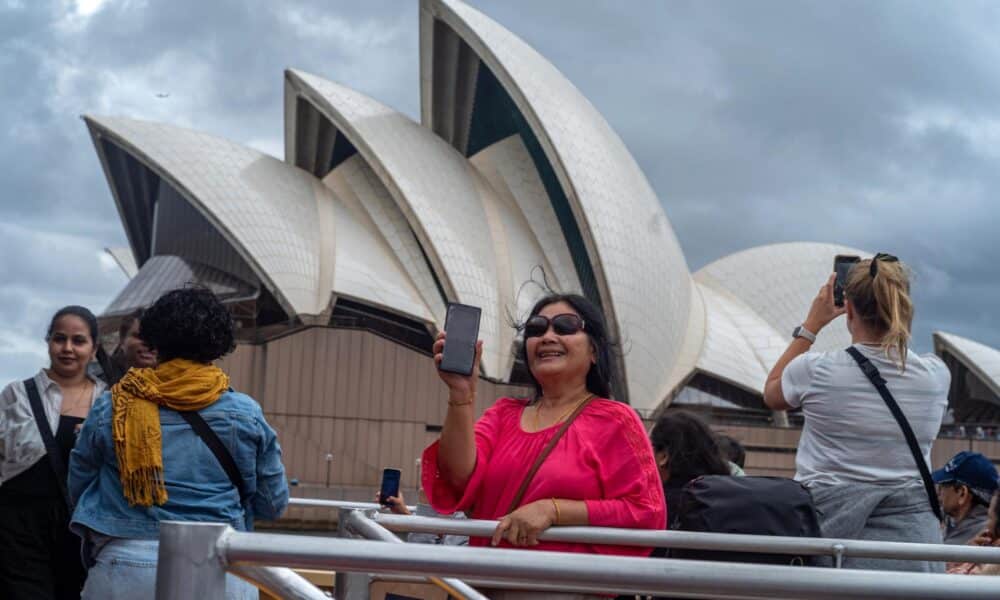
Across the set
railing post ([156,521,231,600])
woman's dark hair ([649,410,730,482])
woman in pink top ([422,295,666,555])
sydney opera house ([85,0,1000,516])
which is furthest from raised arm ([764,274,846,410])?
sydney opera house ([85,0,1000,516])

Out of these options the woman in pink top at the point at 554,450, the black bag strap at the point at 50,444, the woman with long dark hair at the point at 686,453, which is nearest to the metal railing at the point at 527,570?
the woman in pink top at the point at 554,450

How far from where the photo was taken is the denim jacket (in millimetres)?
2381

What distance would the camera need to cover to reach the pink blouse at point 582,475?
2.05 m

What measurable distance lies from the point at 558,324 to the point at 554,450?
0.29 meters

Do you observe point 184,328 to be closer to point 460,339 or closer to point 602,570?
point 460,339

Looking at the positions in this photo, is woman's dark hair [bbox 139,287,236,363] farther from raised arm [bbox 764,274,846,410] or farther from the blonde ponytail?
the blonde ponytail

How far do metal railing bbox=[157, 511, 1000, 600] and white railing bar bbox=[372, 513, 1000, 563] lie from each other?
0.78 meters

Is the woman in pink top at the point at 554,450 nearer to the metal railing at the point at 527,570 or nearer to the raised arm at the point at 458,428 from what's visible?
the raised arm at the point at 458,428

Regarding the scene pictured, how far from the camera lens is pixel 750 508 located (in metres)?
2.32

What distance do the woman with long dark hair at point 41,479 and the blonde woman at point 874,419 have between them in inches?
77.0

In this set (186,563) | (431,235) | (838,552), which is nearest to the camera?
(186,563)

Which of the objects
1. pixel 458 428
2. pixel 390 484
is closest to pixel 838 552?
pixel 458 428

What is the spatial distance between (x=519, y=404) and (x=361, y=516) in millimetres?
576

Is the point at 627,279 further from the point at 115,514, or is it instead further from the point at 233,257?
the point at 115,514
